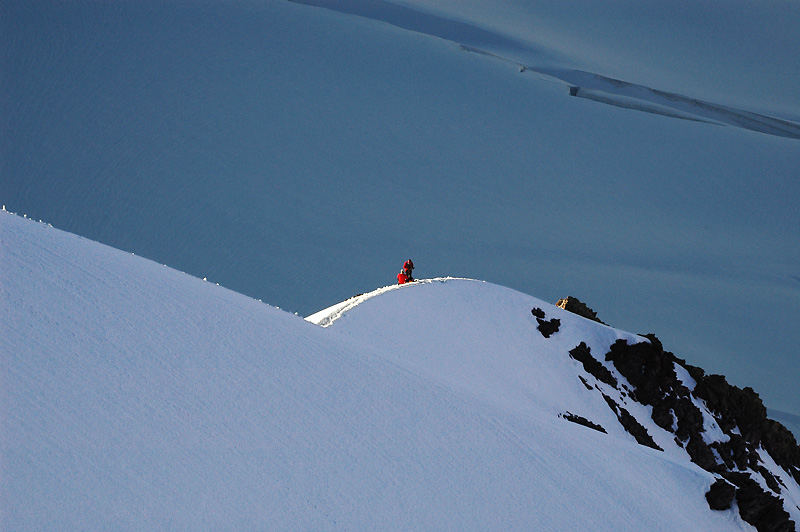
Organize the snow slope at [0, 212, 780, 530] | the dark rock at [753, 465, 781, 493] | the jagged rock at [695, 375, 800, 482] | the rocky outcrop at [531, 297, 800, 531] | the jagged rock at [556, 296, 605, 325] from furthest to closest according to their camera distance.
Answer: the jagged rock at [556, 296, 605, 325]
the jagged rock at [695, 375, 800, 482]
the dark rock at [753, 465, 781, 493]
the rocky outcrop at [531, 297, 800, 531]
the snow slope at [0, 212, 780, 530]

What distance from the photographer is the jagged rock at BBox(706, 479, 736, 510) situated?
28.6ft

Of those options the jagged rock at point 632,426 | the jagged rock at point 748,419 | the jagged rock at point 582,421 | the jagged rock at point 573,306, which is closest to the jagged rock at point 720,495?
the jagged rock at point 582,421

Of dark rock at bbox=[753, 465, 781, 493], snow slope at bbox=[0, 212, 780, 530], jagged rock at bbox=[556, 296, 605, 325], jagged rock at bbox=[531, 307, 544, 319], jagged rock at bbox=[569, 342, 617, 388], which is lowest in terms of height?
snow slope at bbox=[0, 212, 780, 530]

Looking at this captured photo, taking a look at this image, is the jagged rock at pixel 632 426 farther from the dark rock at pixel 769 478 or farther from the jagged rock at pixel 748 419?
the jagged rock at pixel 748 419

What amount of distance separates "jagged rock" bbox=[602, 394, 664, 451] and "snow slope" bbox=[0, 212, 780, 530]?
3.43 metres

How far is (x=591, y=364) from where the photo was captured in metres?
13.5

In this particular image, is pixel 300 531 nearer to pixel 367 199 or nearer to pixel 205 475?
pixel 205 475

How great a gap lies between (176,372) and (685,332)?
23948 millimetres

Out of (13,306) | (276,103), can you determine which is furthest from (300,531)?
(276,103)

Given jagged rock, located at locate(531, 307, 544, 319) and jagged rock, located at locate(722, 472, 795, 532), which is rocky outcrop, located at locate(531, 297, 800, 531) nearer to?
jagged rock, located at locate(531, 307, 544, 319)

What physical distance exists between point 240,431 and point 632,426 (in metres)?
7.96

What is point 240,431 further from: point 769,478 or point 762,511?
point 769,478

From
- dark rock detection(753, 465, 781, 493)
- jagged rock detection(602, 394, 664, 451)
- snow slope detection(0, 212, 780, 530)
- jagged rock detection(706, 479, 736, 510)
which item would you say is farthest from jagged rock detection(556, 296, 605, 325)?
snow slope detection(0, 212, 780, 530)

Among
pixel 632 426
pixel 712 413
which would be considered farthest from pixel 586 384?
pixel 712 413
